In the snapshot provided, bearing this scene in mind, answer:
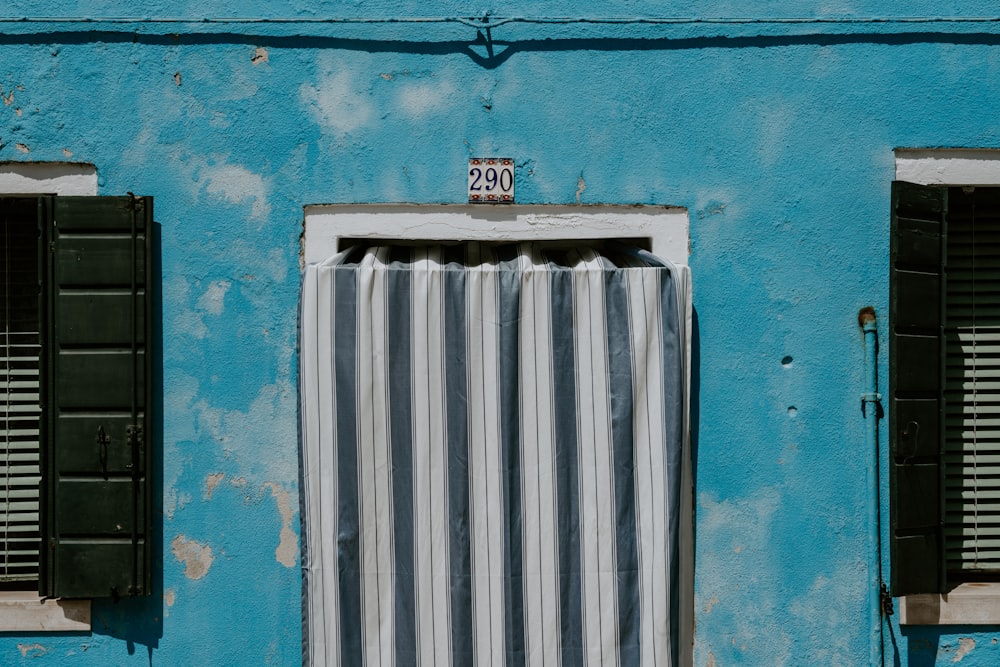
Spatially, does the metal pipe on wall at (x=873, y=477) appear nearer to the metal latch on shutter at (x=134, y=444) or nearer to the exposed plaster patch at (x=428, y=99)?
the exposed plaster patch at (x=428, y=99)

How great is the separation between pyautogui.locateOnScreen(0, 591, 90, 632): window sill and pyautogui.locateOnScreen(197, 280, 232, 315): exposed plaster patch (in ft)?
3.84

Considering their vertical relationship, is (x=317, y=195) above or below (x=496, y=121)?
below

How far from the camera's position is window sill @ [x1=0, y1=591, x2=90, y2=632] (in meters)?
3.32

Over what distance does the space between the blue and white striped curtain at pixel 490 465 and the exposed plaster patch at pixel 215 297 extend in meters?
0.39

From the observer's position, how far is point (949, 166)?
134 inches

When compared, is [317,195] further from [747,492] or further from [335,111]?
[747,492]

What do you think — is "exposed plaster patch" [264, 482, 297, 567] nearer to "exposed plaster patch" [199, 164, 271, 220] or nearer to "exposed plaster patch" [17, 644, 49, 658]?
"exposed plaster patch" [17, 644, 49, 658]

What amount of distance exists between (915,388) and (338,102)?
2.39 meters

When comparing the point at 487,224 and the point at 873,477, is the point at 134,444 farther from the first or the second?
the point at 873,477

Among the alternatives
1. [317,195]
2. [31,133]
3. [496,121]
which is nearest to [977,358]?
[496,121]

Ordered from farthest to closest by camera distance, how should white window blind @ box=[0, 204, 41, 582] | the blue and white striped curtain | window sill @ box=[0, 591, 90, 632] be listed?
white window blind @ box=[0, 204, 41, 582] → window sill @ box=[0, 591, 90, 632] → the blue and white striped curtain

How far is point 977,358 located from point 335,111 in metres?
2.67

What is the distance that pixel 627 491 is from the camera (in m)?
3.23

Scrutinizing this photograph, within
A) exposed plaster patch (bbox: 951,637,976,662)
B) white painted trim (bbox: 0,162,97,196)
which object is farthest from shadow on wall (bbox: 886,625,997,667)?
white painted trim (bbox: 0,162,97,196)
